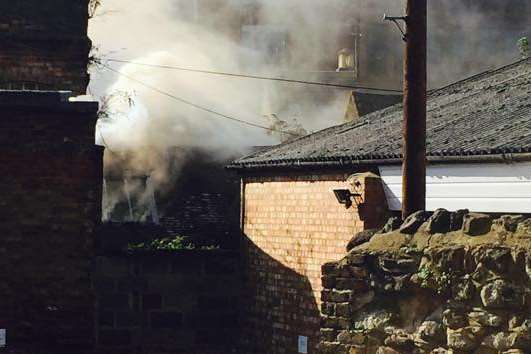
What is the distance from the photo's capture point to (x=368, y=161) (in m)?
16.3

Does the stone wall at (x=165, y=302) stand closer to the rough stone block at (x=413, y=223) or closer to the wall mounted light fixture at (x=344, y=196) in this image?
the wall mounted light fixture at (x=344, y=196)

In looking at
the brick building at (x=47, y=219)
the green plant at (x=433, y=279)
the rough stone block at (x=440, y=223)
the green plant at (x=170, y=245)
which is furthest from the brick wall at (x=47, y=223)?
the green plant at (x=433, y=279)

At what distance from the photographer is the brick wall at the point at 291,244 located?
1700 cm

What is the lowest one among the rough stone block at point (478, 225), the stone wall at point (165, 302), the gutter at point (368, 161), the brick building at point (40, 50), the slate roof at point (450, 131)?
the stone wall at point (165, 302)

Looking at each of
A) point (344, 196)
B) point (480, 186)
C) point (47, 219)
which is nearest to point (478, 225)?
point (480, 186)

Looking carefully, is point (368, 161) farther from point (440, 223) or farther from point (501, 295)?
point (501, 295)

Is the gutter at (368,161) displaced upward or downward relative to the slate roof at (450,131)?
downward

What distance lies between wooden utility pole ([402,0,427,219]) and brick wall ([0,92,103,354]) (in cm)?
Answer: 574

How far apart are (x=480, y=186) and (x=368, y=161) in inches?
94.2

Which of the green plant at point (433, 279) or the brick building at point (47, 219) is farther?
the brick building at point (47, 219)

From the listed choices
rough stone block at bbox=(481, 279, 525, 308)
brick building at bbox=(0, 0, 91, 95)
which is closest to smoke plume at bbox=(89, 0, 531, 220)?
brick building at bbox=(0, 0, 91, 95)

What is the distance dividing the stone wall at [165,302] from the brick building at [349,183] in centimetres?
57

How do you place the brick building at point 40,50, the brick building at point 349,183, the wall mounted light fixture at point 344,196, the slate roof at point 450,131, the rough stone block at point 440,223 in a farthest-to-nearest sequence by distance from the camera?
the brick building at point 40,50 → the wall mounted light fixture at point 344,196 → the slate roof at point 450,131 → the brick building at point 349,183 → the rough stone block at point 440,223

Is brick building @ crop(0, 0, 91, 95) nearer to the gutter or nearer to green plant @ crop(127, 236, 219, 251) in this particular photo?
green plant @ crop(127, 236, 219, 251)
